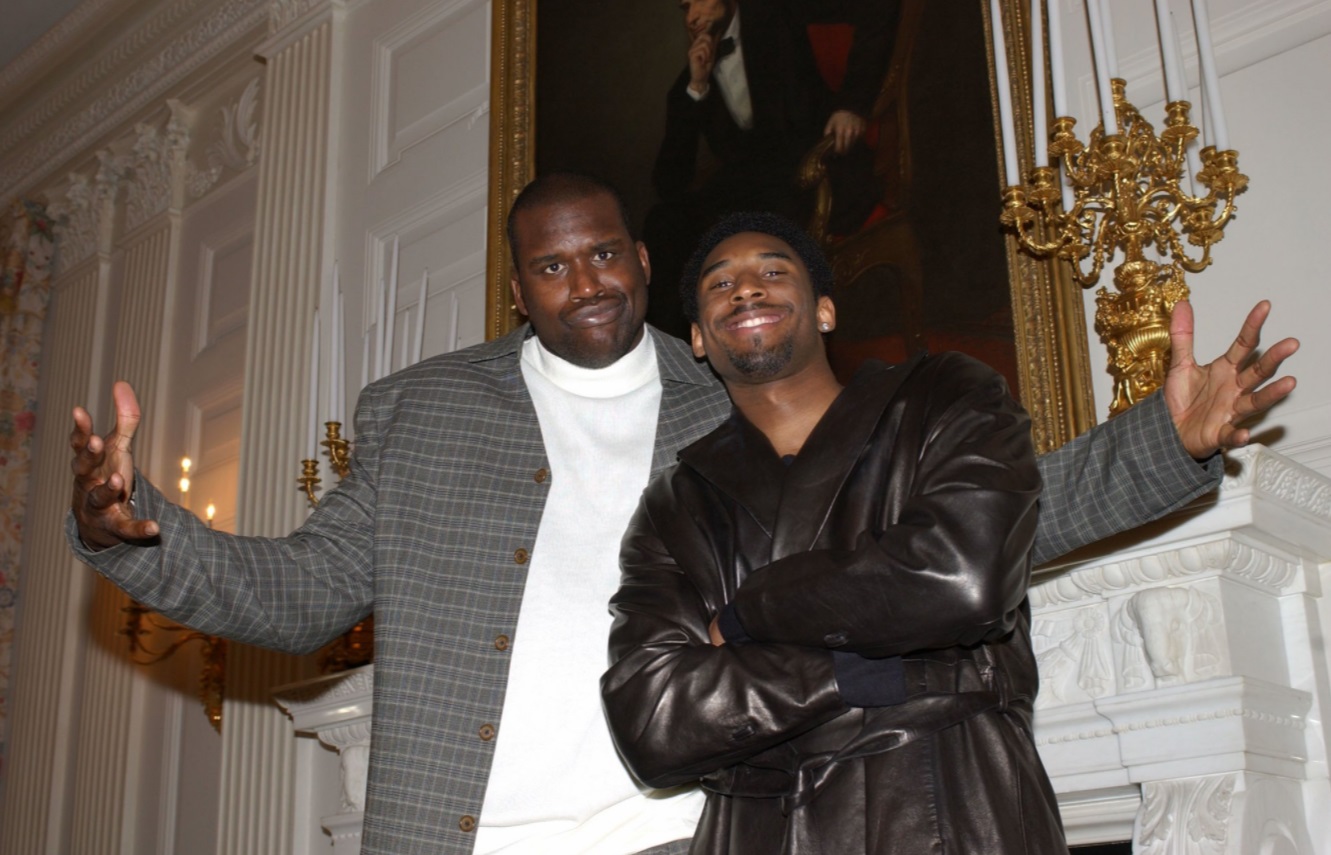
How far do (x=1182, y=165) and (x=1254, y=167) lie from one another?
0.14m

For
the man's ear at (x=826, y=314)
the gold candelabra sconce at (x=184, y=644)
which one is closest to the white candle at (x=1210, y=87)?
the man's ear at (x=826, y=314)

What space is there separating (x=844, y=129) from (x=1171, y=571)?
5.37ft

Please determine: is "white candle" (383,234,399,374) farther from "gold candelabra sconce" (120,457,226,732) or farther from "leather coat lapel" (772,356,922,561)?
"leather coat lapel" (772,356,922,561)

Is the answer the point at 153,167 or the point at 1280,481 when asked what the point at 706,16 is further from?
the point at 153,167

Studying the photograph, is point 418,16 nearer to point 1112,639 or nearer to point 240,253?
point 240,253

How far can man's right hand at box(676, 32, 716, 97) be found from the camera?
13.8ft

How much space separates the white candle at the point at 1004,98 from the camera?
3078 millimetres

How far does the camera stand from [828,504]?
185 cm

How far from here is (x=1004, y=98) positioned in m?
3.14

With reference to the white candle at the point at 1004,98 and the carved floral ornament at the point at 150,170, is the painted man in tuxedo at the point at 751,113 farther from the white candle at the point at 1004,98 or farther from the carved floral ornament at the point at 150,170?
the carved floral ornament at the point at 150,170

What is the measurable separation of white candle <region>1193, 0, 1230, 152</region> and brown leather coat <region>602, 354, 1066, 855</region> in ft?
3.94

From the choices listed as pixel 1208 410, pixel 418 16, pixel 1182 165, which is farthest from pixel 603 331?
pixel 418 16

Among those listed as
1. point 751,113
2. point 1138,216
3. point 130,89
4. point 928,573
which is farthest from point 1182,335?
point 130,89

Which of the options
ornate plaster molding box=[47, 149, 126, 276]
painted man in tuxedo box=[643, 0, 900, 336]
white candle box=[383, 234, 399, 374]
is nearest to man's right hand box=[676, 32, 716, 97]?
painted man in tuxedo box=[643, 0, 900, 336]
